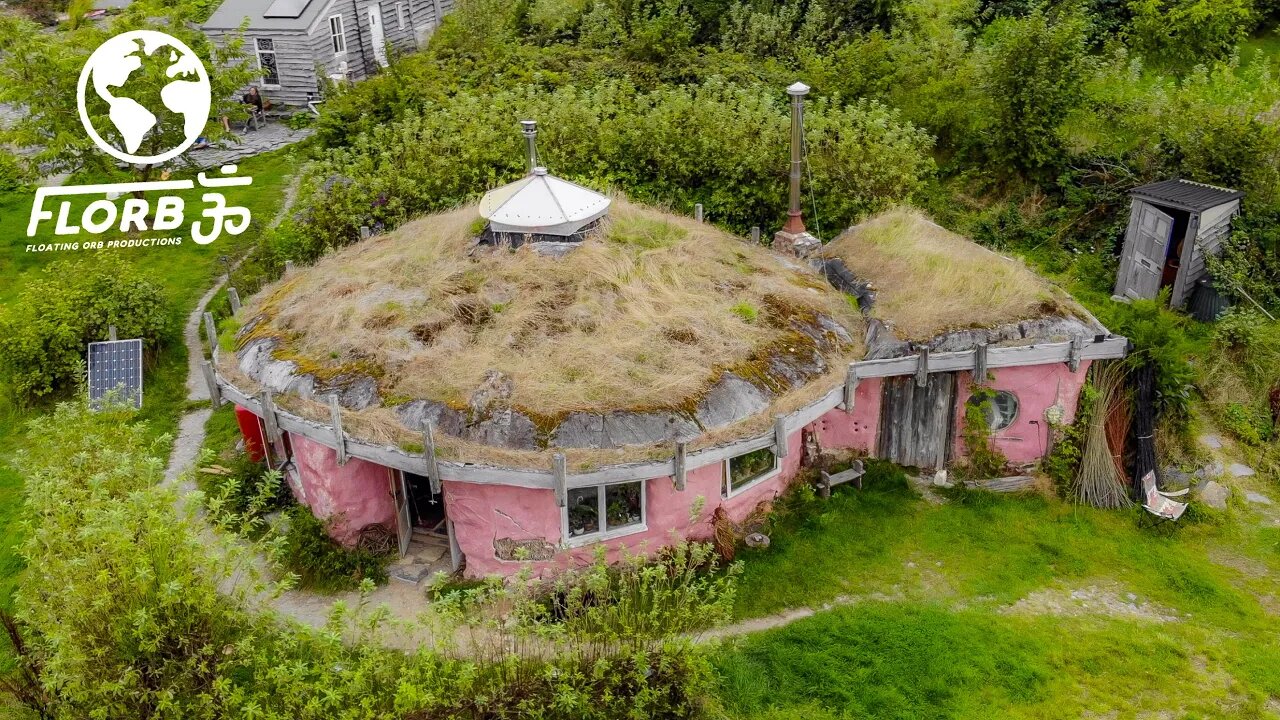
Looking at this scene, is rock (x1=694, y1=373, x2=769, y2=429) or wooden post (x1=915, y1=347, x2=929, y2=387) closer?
rock (x1=694, y1=373, x2=769, y2=429)

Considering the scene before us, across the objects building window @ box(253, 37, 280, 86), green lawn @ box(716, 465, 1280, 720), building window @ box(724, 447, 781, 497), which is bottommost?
green lawn @ box(716, 465, 1280, 720)

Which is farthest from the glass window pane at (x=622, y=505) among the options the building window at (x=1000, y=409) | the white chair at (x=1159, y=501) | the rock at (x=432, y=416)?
the white chair at (x=1159, y=501)

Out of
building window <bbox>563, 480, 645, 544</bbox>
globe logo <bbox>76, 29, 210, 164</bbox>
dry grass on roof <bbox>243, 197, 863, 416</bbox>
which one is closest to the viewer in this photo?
building window <bbox>563, 480, 645, 544</bbox>

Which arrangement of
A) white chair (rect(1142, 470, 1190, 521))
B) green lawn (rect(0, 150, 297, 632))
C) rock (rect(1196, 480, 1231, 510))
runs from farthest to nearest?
green lawn (rect(0, 150, 297, 632)) < rock (rect(1196, 480, 1231, 510)) < white chair (rect(1142, 470, 1190, 521))

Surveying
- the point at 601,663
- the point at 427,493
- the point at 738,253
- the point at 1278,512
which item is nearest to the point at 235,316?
the point at 427,493

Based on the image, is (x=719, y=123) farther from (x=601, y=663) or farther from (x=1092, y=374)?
(x=601, y=663)

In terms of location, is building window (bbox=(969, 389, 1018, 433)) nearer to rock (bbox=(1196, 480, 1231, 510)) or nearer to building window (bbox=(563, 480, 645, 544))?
rock (bbox=(1196, 480, 1231, 510))

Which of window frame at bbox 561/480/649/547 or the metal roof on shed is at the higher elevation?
the metal roof on shed

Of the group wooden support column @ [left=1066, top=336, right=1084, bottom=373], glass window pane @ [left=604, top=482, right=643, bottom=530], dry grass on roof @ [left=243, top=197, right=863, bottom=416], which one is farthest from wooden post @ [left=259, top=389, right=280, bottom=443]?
wooden support column @ [left=1066, top=336, right=1084, bottom=373]
